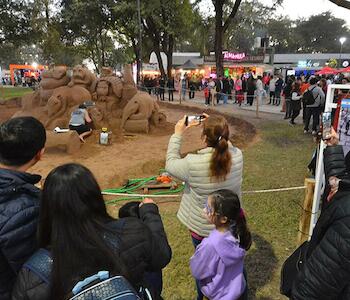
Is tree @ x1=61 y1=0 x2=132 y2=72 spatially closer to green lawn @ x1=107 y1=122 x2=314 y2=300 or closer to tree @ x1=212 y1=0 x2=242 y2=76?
tree @ x1=212 y1=0 x2=242 y2=76

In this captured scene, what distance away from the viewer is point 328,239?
1.74m

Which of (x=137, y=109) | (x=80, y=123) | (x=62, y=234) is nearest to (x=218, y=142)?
(x=62, y=234)

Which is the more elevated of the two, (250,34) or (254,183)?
(250,34)

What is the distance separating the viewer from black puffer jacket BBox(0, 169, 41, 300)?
1.59 m

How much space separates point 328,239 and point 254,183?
489 cm

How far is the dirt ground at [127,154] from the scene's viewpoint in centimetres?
769

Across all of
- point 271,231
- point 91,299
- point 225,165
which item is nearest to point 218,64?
Answer: point 271,231

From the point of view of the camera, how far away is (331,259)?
1.71m

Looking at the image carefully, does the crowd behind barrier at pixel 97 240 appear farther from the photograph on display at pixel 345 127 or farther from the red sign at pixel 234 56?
the red sign at pixel 234 56

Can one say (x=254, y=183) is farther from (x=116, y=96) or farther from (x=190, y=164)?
(x=116, y=96)

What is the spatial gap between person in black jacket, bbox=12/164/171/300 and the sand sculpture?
10.3m

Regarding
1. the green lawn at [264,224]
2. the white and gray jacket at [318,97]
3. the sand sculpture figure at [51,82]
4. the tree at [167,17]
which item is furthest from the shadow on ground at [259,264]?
the tree at [167,17]

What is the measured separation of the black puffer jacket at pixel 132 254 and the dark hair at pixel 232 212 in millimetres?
740

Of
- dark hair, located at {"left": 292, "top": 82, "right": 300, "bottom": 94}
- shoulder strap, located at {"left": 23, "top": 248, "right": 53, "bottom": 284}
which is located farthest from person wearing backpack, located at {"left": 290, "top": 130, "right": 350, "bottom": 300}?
dark hair, located at {"left": 292, "top": 82, "right": 300, "bottom": 94}
